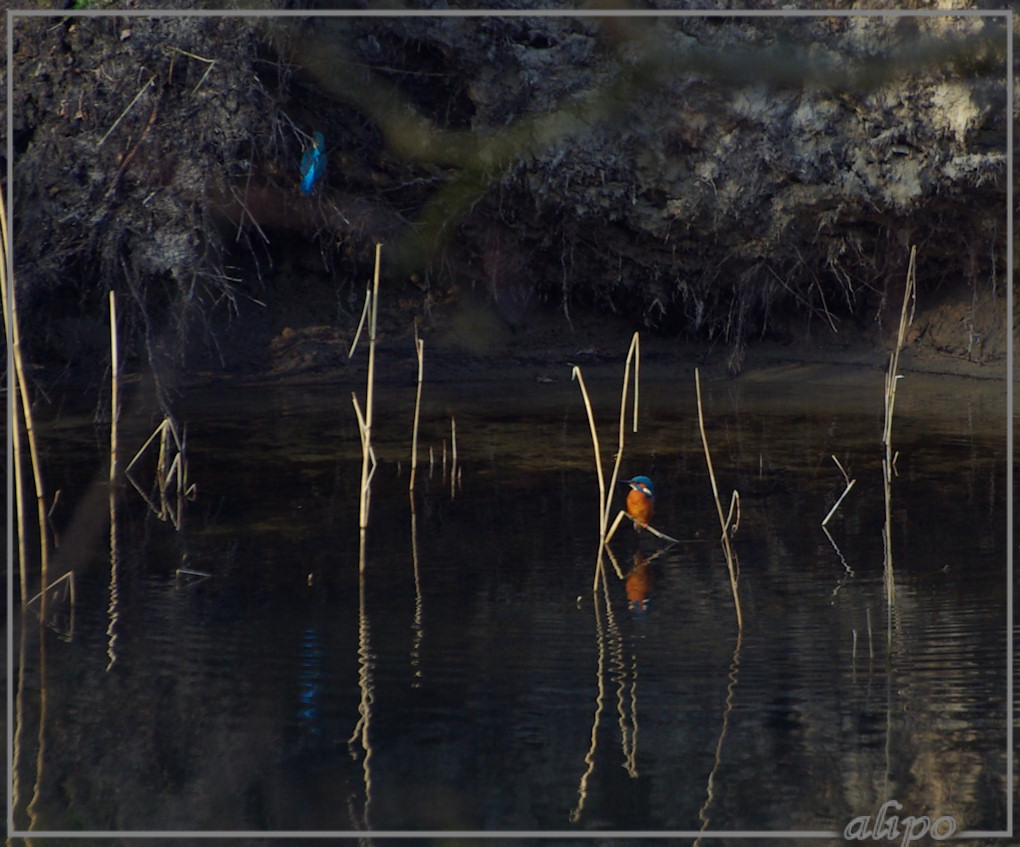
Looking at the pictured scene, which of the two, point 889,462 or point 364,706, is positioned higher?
point 889,462

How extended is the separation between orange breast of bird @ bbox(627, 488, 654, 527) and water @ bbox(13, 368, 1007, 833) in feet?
0.33

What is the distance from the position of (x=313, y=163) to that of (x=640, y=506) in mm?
4984

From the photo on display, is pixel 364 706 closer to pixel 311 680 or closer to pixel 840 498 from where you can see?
pixel 311 680

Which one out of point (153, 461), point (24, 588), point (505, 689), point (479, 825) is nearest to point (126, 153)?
point (153, 461)

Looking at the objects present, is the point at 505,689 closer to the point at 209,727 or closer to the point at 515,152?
the point at 209,727

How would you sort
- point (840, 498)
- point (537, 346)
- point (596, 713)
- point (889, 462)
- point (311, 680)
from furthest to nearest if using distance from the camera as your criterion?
point (537, 346) → point (889, 462) → point (840, 498) → point (311, 680) → point (596, 713)

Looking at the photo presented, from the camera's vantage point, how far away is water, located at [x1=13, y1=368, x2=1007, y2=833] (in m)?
3.81

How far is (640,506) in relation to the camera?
648cm

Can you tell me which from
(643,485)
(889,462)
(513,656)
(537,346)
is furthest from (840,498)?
(537,346)

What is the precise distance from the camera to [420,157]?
440 inches

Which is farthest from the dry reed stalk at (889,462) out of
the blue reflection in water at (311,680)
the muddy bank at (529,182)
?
the muddy bank at (529,182)

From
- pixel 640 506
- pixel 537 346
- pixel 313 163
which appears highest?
pixel 313 163

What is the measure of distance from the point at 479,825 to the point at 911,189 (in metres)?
8.86

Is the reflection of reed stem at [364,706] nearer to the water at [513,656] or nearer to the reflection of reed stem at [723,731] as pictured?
the water at [513,656]
